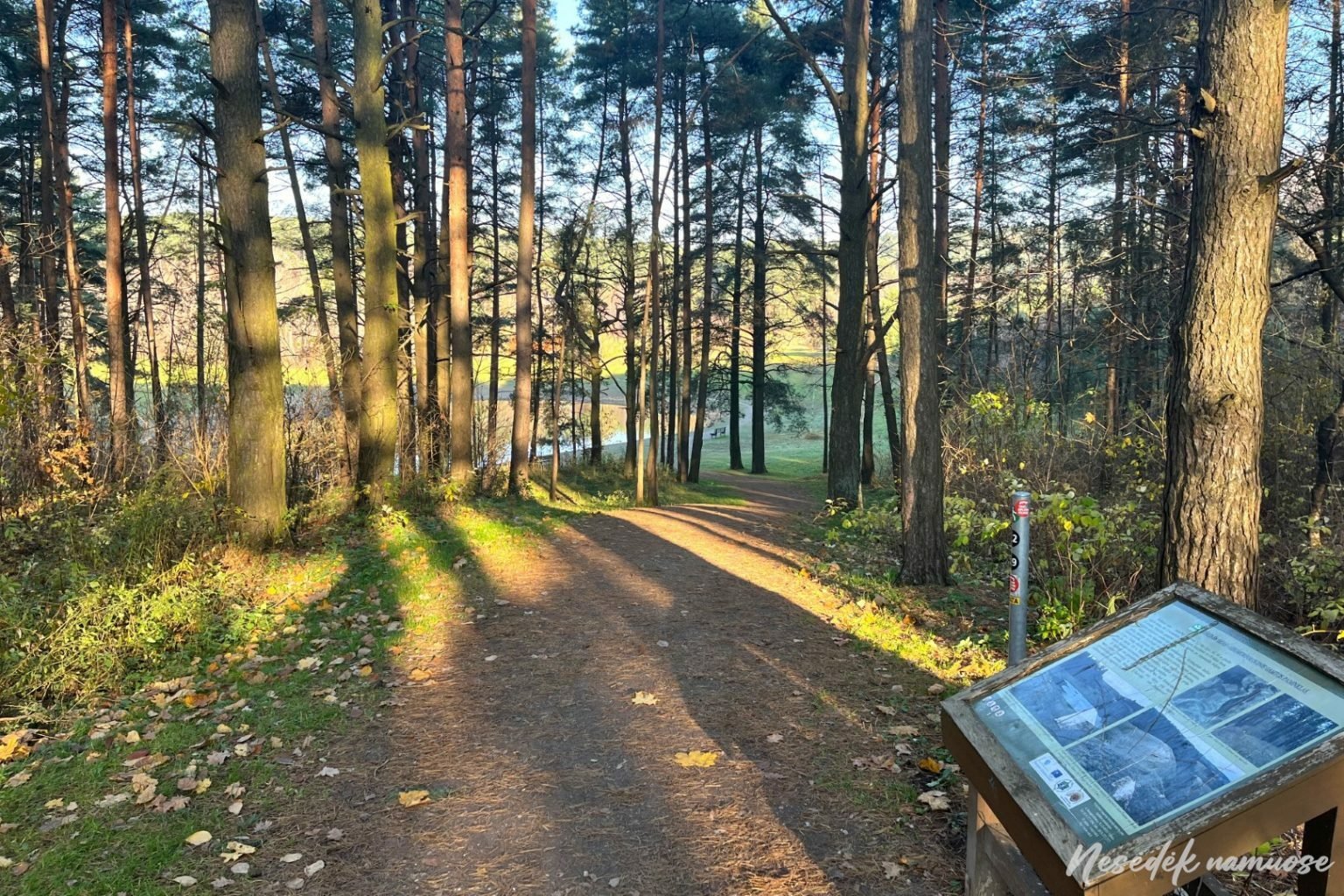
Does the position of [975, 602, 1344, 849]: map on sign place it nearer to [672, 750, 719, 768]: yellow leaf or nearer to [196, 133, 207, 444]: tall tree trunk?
[672, 750, 719, 768]: yellow leaf

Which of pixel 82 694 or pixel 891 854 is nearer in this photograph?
pixel 891 854

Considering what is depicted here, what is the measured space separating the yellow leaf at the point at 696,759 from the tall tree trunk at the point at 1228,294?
122 inches

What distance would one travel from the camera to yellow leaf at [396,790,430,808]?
4.03 metres

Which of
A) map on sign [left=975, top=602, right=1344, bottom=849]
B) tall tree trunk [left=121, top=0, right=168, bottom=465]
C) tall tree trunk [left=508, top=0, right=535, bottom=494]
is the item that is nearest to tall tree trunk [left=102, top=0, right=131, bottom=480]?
tall tree trunk [left=121, top=0, right=168, bottom=465]

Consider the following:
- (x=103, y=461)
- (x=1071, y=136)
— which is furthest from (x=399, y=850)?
(x=1071, y=136)

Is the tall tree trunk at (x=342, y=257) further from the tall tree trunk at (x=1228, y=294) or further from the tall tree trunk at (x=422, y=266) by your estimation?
the tall tree trunk at (x=1228, y=294)

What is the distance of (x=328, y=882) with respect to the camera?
3.37m

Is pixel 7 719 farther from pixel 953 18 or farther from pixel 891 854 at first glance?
pixel 953 18

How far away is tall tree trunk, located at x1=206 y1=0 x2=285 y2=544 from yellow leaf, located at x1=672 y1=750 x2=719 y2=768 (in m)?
5.90

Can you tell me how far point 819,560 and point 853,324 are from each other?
18.5 feet

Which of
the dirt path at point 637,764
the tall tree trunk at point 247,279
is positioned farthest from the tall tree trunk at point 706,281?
the dirt path at point 637,764

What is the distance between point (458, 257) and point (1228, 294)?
1246 cm

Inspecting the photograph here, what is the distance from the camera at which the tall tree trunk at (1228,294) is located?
4363 mm

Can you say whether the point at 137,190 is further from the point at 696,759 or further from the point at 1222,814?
the point at 1222,814
